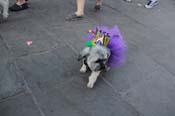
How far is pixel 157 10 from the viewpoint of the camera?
5047 millimetres

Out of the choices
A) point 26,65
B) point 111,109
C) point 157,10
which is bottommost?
point 111,109

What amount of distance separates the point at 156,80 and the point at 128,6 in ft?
9.01

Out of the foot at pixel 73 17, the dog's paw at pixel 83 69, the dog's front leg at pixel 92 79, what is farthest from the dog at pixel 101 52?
the foot at pixel 73 17

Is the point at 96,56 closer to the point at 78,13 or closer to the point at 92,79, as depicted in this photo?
the point at 92,79

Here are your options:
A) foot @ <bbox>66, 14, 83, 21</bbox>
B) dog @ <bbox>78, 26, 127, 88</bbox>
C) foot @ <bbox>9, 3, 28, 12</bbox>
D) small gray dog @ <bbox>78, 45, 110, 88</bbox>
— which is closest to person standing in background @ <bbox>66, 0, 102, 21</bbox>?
foot @ <bbox>66, 14, 83, 21</bbox>

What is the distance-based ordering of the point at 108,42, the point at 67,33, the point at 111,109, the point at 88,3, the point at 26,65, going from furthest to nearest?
the point at 88,3, the point at 67,33, the point at 26,65, the point at 108,42, the point at 111,109

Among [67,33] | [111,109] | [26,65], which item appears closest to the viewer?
[111,109]

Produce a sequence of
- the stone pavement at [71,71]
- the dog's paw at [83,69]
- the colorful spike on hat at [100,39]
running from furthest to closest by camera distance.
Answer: the dog's paw at [83,69], the colorful spike on hat at [100,39], the stone pavement at [71,71]

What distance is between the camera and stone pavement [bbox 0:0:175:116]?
2.17 meters

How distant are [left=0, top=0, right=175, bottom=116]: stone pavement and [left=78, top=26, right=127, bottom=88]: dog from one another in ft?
0.79

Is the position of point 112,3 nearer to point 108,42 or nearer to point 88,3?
point 88,3

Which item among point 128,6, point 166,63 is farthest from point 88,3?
point 166,63

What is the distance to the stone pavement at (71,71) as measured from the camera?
2170mm

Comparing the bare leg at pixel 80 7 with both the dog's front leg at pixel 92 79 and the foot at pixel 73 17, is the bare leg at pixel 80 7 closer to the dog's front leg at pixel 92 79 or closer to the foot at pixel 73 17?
the foot at pixel 73 17
